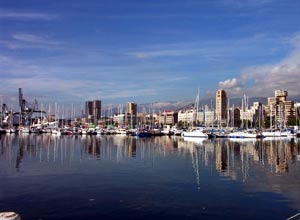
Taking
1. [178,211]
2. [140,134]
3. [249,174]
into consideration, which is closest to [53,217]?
[178,211]

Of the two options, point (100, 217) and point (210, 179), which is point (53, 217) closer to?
point (100, 217)

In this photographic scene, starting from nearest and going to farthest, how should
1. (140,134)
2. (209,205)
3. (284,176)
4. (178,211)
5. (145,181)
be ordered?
(178,211) → (209,205) → (145,181) → (284,176) → (140,134)

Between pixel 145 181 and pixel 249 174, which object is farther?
pixel 249 174

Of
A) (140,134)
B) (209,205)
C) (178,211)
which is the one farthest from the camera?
(140,134)

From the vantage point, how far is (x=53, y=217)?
22172mm

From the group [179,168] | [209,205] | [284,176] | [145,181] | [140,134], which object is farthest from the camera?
[140,134]

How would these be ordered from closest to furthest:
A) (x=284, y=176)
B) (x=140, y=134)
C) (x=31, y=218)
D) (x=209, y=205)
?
(x=31, y=218) < (x=209, y=205) < (x=284, y=176) < (x=140, y=134)

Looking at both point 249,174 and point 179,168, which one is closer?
point 249,174

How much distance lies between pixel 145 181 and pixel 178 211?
11162 mm

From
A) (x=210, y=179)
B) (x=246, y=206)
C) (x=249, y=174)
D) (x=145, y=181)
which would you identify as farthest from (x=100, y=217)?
(x=249, y=174)

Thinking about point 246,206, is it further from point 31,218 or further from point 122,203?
point 31,218

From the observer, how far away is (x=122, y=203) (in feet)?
84.8

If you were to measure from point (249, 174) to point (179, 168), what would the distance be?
8.46 metres

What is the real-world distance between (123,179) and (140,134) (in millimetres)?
111324
